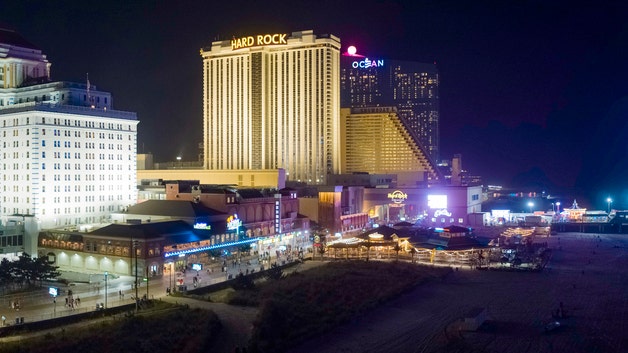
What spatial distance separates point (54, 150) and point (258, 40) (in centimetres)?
5479

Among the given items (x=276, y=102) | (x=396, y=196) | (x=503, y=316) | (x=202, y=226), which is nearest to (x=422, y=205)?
(x=396, y=196)

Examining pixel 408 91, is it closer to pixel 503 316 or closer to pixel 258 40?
pixel 258 40

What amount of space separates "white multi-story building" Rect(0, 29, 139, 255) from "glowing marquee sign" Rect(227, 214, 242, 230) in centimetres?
1336

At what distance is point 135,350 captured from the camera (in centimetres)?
2938

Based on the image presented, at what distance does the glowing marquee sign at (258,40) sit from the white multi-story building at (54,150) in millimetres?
43167

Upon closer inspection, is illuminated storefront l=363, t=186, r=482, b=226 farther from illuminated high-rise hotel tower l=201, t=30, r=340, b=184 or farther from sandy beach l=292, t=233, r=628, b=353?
sandy beach l=292, t=233, r=628, b=353

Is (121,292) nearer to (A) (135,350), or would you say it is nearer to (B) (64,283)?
(B) (64,283)

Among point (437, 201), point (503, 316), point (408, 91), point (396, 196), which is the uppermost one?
point (408, 91)

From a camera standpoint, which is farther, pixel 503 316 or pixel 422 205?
pixel 422 205

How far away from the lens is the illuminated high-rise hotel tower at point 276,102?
104 metres

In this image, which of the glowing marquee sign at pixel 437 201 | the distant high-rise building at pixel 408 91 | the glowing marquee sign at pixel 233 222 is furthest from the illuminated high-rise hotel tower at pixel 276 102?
the distant high-rise building at pixel 408 91

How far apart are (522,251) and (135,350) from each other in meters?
46.4

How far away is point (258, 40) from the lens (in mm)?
105500

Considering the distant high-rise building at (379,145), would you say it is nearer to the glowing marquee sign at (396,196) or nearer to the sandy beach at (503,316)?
the glowing marquee sign at (396,196)
